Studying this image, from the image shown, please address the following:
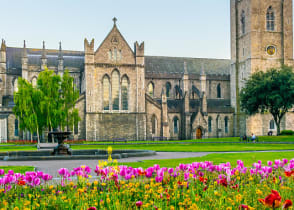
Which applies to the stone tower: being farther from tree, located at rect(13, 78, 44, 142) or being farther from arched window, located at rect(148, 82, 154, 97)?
tree, located at rect(13, 78, 44, 142)

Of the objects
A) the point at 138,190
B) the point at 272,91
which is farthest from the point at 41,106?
the point at 138,190

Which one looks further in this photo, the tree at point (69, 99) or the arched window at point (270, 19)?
the arched window at point (270, 19)

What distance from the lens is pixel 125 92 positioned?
60625 millimetres

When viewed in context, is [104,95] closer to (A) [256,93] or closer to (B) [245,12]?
(A) [256,93]

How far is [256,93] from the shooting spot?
56906mm

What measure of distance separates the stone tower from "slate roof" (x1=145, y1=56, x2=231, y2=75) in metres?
8.18

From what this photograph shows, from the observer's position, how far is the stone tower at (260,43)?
66.9 meters

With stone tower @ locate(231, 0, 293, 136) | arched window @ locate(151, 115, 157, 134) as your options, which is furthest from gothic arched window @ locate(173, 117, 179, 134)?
stone tower @ locate(231, 0, 293, 136)

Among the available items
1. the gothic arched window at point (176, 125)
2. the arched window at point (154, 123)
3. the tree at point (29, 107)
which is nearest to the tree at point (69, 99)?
the tree at point (29, 107)

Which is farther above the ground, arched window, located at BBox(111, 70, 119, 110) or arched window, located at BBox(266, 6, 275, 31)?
arched window, located at BBox(266, 6, 275, 31)

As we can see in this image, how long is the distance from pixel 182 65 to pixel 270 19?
18358 mm

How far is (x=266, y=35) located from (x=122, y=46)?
2625 cm

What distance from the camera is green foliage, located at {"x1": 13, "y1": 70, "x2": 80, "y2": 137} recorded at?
49812 millimetres

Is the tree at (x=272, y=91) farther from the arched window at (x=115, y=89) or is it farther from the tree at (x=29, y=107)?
the tree at (x=29, y=107)
